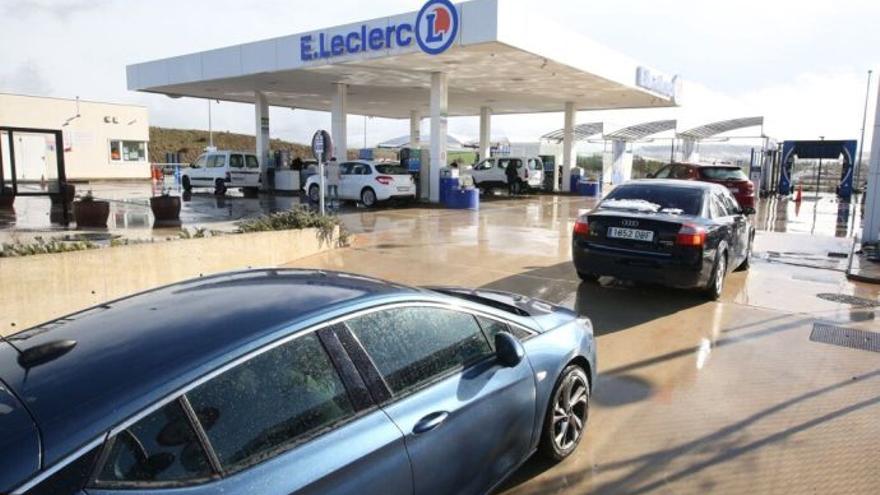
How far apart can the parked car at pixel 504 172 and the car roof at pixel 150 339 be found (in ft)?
80.1

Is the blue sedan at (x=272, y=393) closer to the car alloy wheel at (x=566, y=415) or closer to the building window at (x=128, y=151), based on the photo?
the car alloy wheel at (x=566, y=415)

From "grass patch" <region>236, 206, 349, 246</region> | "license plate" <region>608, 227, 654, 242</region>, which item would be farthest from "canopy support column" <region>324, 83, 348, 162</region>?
"license plate" <region>608, 227, 654, 242</region>

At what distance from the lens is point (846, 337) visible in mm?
6254

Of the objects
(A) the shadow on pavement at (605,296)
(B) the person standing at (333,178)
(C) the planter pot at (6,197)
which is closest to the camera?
(A) the shadow on pavement at (605,296)

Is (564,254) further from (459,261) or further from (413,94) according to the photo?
(413,94)

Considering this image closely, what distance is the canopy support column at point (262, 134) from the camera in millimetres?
26219

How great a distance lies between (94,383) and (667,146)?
143 feet

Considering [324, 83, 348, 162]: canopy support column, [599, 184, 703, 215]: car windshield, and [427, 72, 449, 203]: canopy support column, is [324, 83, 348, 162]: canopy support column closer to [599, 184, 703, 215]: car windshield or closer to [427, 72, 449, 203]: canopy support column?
[427, 72, 449, 203]: canopy support column

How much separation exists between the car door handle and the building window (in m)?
37.2

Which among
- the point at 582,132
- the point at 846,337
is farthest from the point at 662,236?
the point at 582,132

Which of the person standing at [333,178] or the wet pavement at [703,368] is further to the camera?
the person standing at [333,178]

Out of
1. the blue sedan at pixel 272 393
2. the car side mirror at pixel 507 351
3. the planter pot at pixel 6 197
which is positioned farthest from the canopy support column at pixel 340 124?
the car side mirror at pixel 507 351

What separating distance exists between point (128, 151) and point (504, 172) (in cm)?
2250

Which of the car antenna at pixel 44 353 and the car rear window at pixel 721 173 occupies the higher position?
the car rear window at pixel 721 173
